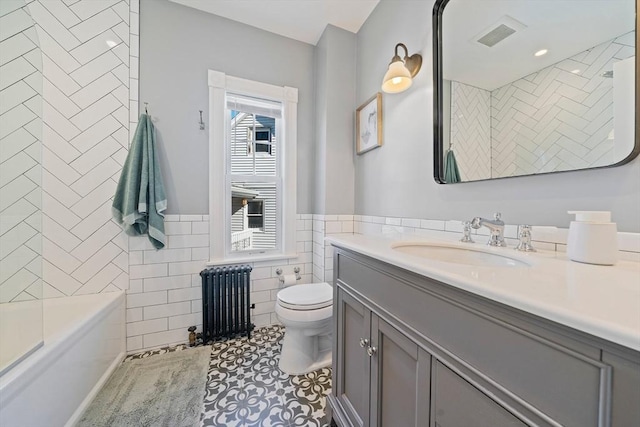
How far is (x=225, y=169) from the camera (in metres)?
2.02

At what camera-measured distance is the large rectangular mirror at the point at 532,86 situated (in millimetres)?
710

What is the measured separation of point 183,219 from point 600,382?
215 cm

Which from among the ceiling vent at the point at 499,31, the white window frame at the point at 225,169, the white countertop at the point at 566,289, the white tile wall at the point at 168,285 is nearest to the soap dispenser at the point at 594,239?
the white countertop at the point at 566,289

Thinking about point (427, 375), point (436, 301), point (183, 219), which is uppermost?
point (183, 219)

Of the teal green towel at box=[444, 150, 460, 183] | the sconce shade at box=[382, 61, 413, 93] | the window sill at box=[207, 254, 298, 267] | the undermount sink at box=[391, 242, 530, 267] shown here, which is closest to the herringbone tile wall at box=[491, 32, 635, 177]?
the teal green towel at box=[444, 150, 460, 183]

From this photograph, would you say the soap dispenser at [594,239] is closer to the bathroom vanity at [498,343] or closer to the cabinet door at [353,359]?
the bathroom vanity at [498,343]

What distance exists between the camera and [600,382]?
0.34 metres

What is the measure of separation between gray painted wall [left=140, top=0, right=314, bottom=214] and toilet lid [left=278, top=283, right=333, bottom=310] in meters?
0.98

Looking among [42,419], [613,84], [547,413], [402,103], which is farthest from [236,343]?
[613,84]

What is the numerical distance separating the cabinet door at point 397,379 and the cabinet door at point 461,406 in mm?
36

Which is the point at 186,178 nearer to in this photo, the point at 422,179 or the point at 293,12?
the point at 293,12

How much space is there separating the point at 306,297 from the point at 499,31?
1.68 meters

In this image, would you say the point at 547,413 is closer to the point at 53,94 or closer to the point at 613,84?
the point at 613,84

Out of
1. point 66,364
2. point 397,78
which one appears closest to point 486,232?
point 397,78
